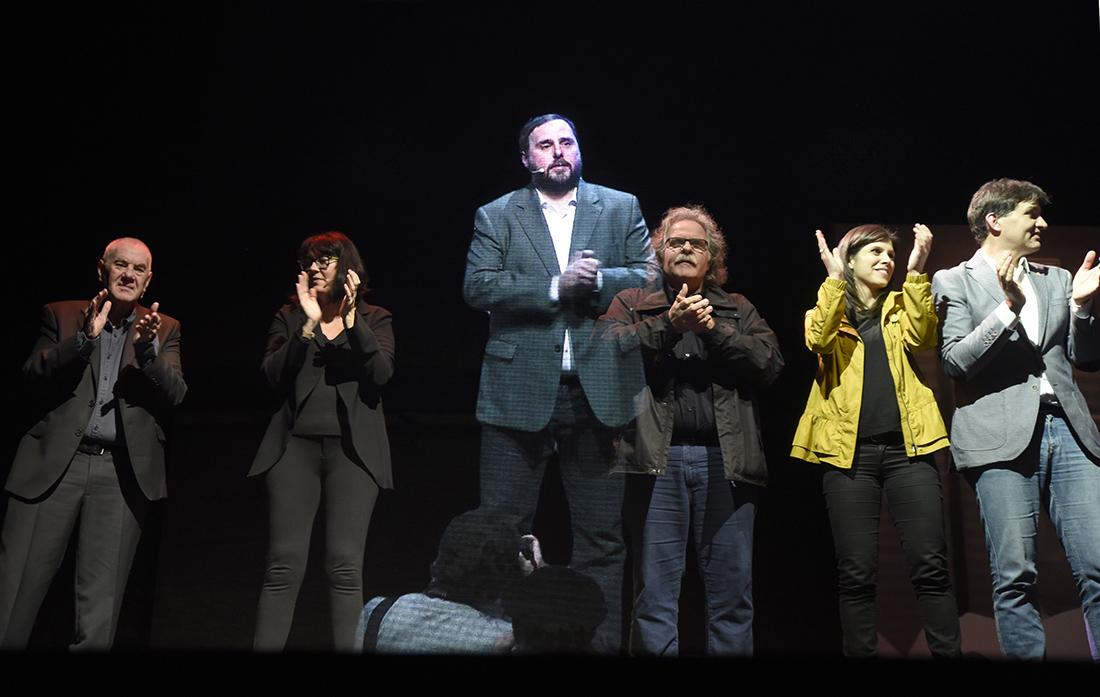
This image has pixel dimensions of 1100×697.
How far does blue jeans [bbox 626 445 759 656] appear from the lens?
2.81 m

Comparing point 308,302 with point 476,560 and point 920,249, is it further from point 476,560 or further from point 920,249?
point 920,249

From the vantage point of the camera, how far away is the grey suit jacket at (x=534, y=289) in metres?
3.10

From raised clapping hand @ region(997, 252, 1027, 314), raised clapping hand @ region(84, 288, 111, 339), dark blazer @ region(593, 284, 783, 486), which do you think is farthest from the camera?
raised clapping hand @ region(84, 288, 111, 339)

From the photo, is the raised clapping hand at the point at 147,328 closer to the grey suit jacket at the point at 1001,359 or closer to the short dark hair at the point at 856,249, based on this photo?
the short dark hair at the point at 856,249

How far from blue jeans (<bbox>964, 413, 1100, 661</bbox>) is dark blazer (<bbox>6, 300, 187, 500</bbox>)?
9.16 feet

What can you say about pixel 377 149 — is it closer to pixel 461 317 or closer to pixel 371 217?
pixel 371 217

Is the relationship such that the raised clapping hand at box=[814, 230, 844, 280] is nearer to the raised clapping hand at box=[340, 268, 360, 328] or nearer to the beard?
the beard

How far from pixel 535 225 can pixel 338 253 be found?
729 mm

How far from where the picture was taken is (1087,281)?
10.1ft

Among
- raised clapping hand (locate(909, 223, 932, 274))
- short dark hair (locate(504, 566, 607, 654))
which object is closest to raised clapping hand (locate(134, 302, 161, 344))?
short dark hair (locate(504, 566, 607, 654))

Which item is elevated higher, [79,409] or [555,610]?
[79,409]

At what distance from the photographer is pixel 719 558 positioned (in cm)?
281

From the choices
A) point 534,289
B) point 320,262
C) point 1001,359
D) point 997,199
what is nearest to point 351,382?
point 320,262

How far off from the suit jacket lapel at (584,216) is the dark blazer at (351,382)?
0.74m
